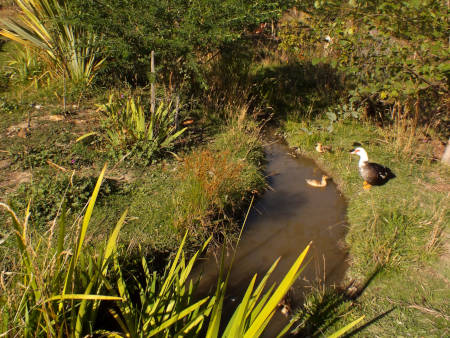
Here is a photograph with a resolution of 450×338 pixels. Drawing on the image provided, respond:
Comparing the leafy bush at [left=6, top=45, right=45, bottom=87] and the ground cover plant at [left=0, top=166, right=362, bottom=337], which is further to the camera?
the leafy bush at [left=6, top=45, right=45, bottom=87]

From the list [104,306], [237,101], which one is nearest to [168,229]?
[104,306]

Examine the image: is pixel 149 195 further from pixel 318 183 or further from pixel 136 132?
pixel 318 183

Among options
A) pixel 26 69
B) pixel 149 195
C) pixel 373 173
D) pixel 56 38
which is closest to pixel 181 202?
pixel 149 195

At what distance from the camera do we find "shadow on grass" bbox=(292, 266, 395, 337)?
9.68ft

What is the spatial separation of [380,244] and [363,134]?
3.13 metres

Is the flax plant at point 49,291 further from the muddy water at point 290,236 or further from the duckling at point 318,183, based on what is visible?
the duckling at point 318,183

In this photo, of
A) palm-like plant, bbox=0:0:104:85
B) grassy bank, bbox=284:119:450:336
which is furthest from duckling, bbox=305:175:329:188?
palm-like plant, bbox=0:0:104:85

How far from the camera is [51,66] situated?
6941mm

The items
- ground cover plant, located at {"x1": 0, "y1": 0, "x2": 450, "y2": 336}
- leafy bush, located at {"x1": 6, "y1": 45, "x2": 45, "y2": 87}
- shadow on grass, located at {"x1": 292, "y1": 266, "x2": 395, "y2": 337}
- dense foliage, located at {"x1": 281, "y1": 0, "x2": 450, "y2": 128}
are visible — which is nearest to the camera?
shadow on grass, located at {"x1": 292, "y1": 266, "x2": 395, "y2": 337}

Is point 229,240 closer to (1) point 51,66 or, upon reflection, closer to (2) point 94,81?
(2) point 94,81

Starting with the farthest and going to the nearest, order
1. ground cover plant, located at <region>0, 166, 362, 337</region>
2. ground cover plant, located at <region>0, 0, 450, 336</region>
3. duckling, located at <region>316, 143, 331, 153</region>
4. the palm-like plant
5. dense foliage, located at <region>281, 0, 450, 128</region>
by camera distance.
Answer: the palm-like plant → duckling, located at <region>316, 143, 331, 153</region> → dense foliage, located at <region>281, 0, 450, 128</region> → ground cover plant, located at <region>0, 0, 450, 336</region> → ground cover plant, located at <region>0, 166, 362, 337</region>

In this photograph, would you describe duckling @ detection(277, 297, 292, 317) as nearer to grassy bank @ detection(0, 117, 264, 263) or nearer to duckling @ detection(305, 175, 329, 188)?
grassy bank @ detection(0, 117, 264, 263)

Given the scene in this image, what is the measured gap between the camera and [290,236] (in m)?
4.26

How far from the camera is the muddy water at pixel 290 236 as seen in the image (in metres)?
3.57
